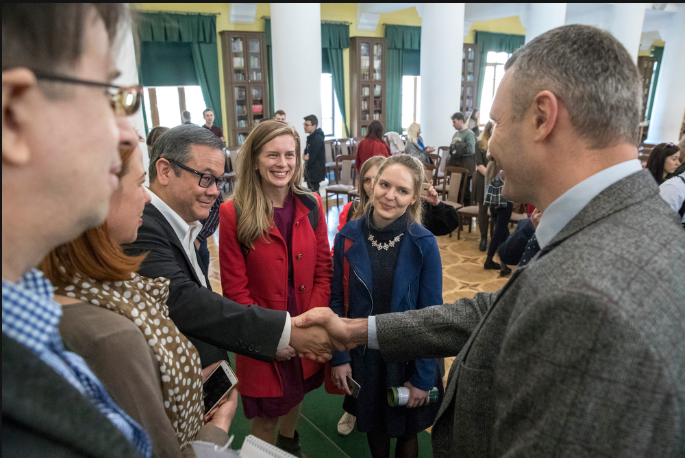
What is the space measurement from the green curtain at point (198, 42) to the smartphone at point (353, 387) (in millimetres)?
9481

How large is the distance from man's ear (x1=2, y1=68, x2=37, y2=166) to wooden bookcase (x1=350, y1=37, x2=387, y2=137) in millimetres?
12751

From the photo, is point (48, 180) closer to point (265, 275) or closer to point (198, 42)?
point (265, 275)

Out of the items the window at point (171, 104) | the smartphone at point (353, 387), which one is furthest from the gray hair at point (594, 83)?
the window at point (171, 104)

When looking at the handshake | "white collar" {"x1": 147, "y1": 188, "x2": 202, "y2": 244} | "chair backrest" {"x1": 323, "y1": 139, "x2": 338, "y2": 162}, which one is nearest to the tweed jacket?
the handshake

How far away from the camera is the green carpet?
237 cm

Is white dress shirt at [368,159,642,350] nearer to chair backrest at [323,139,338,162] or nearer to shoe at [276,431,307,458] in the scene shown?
shoe at [276,431,307,458]

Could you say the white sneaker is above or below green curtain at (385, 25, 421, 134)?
below

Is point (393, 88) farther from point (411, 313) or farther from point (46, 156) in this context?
point (46, 156)

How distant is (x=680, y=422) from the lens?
2.14 feet

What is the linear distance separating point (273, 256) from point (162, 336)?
1.06 meters

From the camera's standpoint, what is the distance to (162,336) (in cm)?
92

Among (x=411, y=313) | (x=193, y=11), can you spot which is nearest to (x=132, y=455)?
(x=411, y=313)

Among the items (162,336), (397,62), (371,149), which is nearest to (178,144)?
(162,336)

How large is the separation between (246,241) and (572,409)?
1518 millimetres
